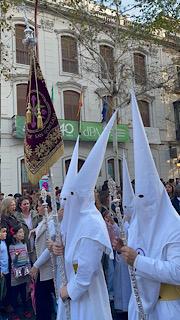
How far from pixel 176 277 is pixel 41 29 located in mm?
18873

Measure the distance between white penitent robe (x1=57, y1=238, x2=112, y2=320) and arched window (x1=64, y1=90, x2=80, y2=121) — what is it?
677 inches

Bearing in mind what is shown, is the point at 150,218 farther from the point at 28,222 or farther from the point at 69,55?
the point at 69,55

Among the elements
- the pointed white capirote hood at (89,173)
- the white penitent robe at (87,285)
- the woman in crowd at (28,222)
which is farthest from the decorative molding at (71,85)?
the white penitent robe at (87,285)

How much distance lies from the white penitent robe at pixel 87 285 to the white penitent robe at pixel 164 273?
0.48m

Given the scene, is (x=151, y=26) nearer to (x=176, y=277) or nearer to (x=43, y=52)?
(x=43, y=52)

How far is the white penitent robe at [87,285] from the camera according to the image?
120 inches

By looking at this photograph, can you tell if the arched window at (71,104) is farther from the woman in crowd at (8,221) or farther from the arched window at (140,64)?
the woman in crowd at (8,221)

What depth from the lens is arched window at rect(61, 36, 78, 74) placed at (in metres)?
20.6

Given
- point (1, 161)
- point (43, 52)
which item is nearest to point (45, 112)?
point (1, 161)

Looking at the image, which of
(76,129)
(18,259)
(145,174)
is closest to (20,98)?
(76,129)

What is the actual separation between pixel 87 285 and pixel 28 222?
423 cm

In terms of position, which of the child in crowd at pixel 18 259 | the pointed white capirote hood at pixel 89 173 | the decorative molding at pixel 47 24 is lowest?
the child in crowd at pixel 18 259

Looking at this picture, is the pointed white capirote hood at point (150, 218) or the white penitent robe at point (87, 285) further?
the white penitent robe at point (87, 285)

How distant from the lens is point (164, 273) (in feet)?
8.26
